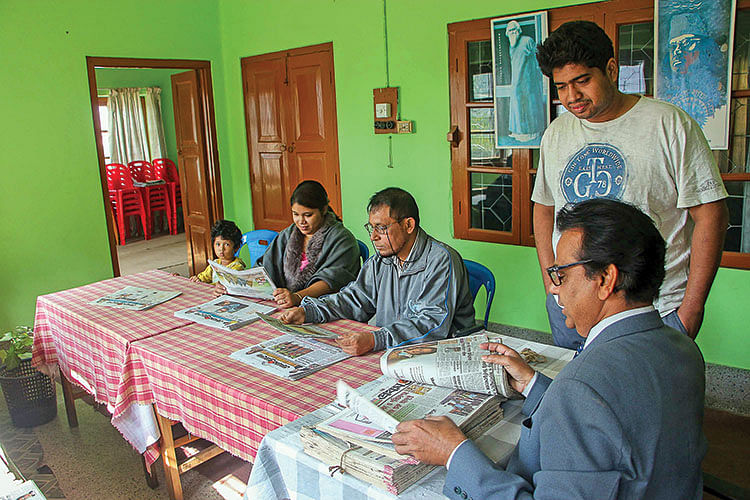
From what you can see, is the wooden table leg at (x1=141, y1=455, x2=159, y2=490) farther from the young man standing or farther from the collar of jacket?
the collar of jacket

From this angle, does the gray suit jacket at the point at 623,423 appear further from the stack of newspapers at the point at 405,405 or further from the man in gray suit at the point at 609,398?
the stack of newspapers at the point at 405,405

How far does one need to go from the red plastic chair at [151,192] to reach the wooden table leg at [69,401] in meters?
5.71

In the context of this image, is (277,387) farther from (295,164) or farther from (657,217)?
(295,164)

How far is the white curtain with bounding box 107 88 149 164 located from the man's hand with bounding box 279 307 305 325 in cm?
773

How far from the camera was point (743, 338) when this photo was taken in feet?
10.4

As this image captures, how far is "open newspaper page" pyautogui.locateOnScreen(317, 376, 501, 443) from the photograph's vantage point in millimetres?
1352

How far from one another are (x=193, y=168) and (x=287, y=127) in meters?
1.19

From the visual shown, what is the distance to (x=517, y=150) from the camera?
12.5ft

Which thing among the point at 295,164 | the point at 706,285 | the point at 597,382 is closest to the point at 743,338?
the point at 706,285

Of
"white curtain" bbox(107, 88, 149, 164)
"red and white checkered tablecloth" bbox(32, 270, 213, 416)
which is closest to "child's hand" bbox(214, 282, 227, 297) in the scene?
"red and white checkered tablecloth" bbox(32, 270, 213, 416)

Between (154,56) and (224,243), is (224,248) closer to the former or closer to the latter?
(224,243)

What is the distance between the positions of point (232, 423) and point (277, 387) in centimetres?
19

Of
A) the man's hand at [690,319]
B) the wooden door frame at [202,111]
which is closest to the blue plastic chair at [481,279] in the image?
the man's hand at [690,319]

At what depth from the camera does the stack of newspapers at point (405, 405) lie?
126cm
